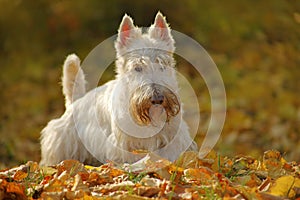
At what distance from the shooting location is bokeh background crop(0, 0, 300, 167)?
391 inches

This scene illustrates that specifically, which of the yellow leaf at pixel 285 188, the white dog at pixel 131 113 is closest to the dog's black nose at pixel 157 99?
the white dog at pixel 131 113

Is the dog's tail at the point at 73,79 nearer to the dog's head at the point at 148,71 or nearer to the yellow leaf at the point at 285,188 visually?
the dog's head at the point at 148,71

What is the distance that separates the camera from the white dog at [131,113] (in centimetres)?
513

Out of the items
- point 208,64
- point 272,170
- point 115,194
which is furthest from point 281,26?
point 115,194

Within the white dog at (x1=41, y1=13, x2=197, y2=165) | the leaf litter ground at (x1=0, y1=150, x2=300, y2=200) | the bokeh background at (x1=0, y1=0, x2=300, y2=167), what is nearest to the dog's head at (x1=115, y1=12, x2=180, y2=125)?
the white dog at (x1=41, y1=13, x2=197, y2=165)

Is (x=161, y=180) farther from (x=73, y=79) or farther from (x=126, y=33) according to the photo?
(x=73, y=79)

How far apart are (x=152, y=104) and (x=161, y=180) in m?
0.97

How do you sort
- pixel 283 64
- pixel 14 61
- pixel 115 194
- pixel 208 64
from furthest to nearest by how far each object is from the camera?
pixel 14 61, pixel 208 64, pixel 283 64, pixel 115 194

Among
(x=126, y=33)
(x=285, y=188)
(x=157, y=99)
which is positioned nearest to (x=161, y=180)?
(x=285, y=188)

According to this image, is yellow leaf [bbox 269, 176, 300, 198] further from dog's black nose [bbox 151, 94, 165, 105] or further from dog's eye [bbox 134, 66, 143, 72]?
dog's eye [bbox 134, 66, 143, 72]

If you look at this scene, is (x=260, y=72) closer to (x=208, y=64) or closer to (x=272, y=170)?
(x=208, y=64)

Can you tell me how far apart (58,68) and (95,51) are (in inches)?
49.9

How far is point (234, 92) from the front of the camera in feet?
37.8

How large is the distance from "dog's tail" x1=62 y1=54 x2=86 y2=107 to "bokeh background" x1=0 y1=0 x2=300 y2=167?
2588 millimetres
